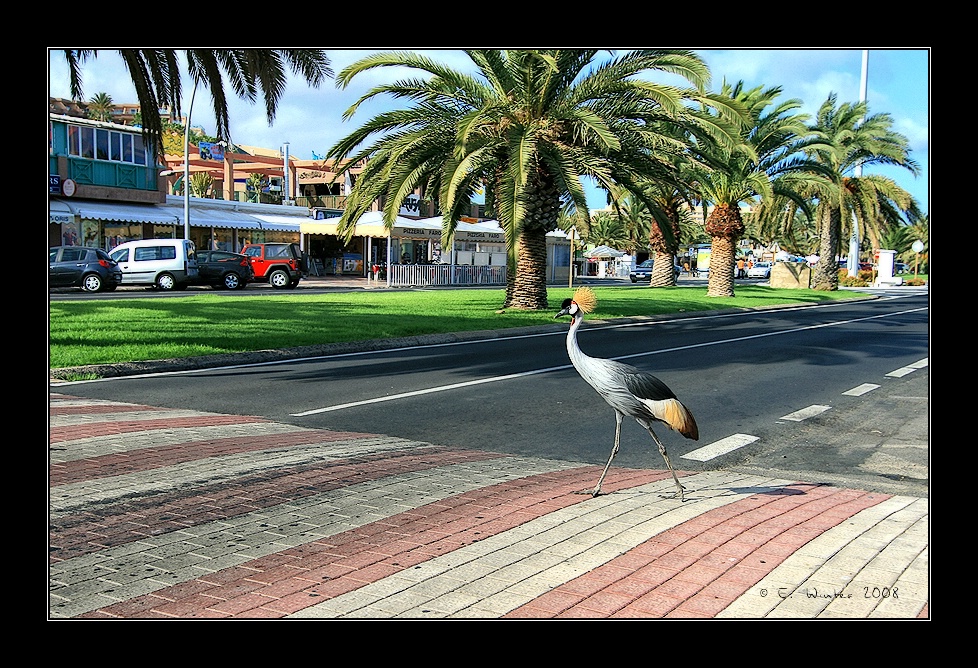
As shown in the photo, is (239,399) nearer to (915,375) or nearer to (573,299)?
(573,299)

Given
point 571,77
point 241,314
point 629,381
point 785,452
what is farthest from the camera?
point 571,77

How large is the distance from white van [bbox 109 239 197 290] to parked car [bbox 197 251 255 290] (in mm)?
1019

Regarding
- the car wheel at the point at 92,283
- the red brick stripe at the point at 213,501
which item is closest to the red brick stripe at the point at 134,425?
the red brick stripe at the point at 213,501

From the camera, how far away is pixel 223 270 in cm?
3359

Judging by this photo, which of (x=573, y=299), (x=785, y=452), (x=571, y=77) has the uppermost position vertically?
(x=571, y=77)

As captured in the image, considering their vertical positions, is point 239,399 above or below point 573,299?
below

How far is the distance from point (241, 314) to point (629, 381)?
15961mm

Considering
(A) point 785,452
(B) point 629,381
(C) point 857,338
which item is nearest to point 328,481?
(B) point 629,381

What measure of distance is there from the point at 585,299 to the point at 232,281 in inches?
1253

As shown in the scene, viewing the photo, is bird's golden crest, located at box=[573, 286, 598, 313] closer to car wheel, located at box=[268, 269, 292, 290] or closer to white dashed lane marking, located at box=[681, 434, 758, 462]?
white dashed lane marking, located at box=[681, 434, 758, 462]

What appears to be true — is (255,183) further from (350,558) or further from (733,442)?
(350,558)

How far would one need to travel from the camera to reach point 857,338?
18.4 m

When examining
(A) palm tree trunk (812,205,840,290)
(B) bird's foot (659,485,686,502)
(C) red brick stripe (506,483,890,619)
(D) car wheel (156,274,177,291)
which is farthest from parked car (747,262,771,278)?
(C) red brick stripe (506,483,890,619)

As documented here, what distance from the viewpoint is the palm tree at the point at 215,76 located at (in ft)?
37.1
